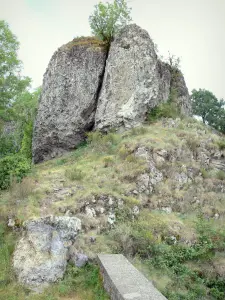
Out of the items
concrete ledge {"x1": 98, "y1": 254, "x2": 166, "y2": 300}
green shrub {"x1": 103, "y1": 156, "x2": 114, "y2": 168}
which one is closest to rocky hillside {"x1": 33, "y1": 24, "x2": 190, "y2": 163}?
green shrub {"x1": 103, "y1": 156, "x2": 114, "y2": 168}

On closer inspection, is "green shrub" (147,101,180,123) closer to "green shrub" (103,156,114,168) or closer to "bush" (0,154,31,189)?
"green shrub" (103,156,114,168)

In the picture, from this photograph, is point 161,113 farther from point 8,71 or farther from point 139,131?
point 8,71

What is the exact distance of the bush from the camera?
42.0 feet

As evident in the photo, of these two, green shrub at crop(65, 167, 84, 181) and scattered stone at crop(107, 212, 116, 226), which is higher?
green shrub at crop(65, 167, 84, 181)

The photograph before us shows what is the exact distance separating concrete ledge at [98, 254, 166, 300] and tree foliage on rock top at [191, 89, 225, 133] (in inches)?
1547

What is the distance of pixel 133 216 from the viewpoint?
38.0ft

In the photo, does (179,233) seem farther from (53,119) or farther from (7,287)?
(53,119)

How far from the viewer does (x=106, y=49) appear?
909 inches

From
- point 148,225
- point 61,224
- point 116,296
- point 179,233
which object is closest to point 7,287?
point 61,224

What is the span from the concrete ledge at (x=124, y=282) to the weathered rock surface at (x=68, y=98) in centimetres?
1414

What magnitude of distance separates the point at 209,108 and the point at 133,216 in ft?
123

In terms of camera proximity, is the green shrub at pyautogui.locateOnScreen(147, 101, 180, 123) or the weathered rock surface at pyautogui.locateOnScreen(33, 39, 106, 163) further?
the weathered rock surface at pyautogui.locateOnScreen(33, 39, 106, 163)

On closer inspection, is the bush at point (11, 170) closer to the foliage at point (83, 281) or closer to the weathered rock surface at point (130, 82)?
the foliage at point (83, 281)

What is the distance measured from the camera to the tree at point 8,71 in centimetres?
1861
